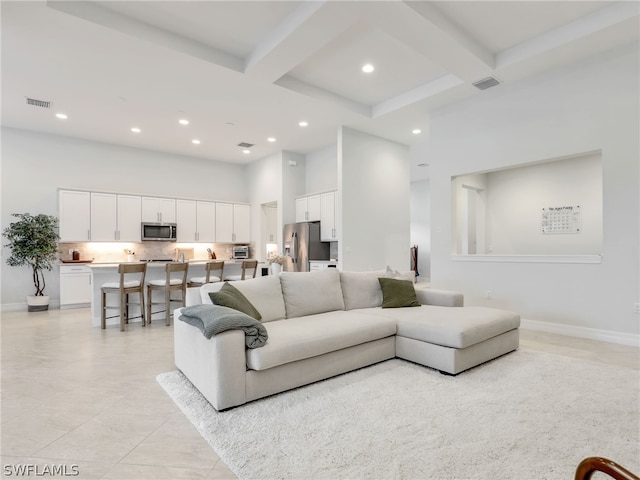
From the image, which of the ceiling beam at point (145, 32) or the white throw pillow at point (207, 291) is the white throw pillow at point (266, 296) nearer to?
the white throw pillow at point (207, 291)

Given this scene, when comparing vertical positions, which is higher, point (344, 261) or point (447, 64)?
point (447, 64)

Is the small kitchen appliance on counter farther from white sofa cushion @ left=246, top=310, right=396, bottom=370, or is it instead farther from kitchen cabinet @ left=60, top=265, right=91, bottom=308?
white sofa cushion @ left=246, top=310, right=396, bottom=370

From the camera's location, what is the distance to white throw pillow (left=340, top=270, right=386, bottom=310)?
3.92m

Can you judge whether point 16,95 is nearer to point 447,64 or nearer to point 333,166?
point 333,166

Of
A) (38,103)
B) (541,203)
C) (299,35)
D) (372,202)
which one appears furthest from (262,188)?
(541,203)

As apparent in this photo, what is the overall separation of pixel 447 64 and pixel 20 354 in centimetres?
580

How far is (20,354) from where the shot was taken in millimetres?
3664

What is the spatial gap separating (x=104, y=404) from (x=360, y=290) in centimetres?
257

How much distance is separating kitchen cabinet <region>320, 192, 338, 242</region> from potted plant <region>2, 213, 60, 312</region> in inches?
196

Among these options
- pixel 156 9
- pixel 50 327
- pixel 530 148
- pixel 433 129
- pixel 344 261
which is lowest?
pixel 50 327

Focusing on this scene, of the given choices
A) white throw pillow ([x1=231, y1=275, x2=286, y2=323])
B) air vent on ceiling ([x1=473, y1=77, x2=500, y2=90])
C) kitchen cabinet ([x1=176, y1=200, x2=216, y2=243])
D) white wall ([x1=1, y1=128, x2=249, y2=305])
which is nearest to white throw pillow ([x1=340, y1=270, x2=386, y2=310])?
white throw pillow ([x1=231, y1=275, x2=286, y2=323])

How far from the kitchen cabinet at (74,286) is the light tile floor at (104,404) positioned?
2.03 meters

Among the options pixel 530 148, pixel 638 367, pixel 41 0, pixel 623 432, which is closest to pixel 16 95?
pixel 41 0

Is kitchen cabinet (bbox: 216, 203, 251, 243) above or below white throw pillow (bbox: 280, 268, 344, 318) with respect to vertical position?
above
